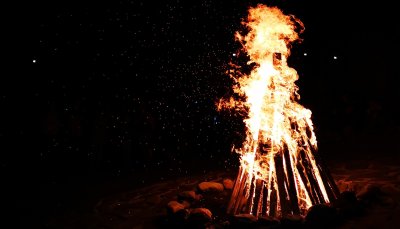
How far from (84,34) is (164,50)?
2.68m

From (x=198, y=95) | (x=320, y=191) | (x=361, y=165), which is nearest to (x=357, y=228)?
(x=320, y=191)

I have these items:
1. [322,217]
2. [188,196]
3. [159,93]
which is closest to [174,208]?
[188,196]

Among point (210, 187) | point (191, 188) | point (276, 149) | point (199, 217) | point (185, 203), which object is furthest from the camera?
point (191, 188)

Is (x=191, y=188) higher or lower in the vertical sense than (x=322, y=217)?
higher

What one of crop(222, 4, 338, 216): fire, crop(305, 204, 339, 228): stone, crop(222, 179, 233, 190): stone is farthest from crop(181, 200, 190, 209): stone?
crop(305, 204, 339, 228): stone

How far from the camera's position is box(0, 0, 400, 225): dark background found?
10008 mm

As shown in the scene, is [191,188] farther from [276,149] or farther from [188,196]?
[276,149]

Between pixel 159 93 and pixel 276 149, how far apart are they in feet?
24.6

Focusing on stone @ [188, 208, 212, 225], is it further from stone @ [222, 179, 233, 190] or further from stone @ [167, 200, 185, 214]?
stone @ [222, 179, 233, 190]

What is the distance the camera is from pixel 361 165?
730 cm

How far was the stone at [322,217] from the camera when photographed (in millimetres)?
4230

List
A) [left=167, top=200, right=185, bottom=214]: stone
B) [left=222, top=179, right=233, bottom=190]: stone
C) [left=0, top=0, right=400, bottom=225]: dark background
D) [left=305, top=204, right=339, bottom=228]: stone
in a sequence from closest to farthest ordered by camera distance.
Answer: [left=305, top=204, right=339, bottom=228]: stone < [left=167, top=200, right=185, bottom=214]: stone < [left=222, top=179, right=233, bottom=190]: stone < [left=0, top=0, right=400, bottom=225]: dark background

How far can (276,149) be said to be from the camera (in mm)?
5148

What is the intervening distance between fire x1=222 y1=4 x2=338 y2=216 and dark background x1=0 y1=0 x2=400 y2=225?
3.74 metres
